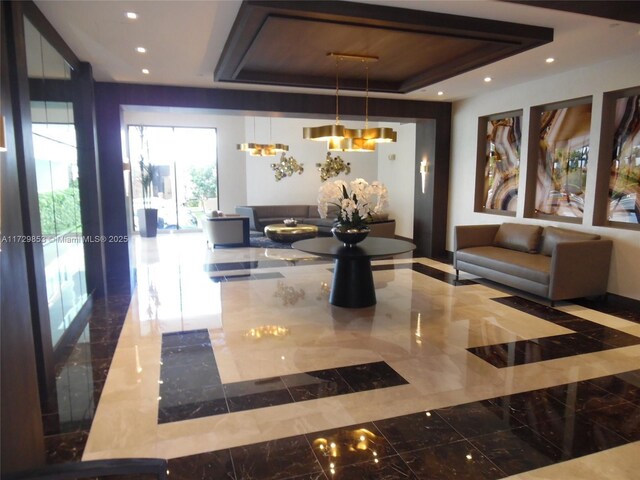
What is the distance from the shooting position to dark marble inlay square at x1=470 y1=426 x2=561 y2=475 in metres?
2.41

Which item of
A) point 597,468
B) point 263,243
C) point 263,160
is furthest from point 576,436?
point 263,160

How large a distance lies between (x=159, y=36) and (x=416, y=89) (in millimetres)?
3757

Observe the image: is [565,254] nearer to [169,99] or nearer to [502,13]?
[502,13]

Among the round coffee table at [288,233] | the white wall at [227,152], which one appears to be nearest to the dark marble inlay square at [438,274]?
the round coffee table at [288,233]

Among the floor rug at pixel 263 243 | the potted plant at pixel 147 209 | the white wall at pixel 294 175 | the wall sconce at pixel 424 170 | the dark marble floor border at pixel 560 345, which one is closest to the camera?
the dark marble floor border at pixel 560 345

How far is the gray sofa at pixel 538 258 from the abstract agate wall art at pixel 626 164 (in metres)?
0.44

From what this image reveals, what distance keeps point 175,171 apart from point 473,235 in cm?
903

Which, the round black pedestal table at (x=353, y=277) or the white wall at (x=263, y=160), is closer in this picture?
the round black pedestal table at (x=353, y=277)

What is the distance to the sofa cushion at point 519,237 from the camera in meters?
6.27

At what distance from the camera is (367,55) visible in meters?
5.06

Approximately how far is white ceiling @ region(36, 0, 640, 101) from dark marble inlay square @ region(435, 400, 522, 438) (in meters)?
3.15

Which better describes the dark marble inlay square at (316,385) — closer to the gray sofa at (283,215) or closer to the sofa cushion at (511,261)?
the sofa cushion at (511,261)

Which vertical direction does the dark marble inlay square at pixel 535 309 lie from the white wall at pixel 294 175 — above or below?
below

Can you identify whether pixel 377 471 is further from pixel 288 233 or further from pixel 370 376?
pixel 288 233
